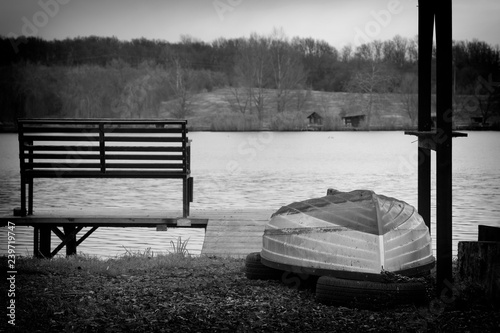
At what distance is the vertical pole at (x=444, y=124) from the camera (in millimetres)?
6453

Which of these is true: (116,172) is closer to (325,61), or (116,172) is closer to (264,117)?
(264,117)

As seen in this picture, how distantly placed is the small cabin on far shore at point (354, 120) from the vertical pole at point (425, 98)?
310 ft

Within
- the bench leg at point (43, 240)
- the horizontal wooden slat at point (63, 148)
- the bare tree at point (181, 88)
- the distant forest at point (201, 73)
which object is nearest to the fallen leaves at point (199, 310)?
the horizontal wooden slat at point (63, 148)

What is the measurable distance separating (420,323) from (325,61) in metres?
131

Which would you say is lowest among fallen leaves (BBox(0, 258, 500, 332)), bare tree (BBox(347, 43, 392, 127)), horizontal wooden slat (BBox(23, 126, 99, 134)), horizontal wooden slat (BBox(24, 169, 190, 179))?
fallen leaves (BBox(0, 258, 500, 332))

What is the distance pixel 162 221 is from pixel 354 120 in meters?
92.6

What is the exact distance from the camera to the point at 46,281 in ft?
24.1

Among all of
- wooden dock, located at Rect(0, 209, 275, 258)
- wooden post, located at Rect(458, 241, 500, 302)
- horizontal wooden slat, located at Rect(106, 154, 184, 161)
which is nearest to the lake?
wooden dock, located at Rect(0, 209, 275, 258)

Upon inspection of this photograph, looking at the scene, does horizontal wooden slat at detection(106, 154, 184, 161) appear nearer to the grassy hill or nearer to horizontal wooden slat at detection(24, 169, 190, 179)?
horizontal wooden slat at detection(24, 169, 190, 179)

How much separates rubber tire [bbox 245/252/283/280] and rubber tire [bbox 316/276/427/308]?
1.15m

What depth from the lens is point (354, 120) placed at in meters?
103

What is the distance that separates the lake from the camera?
15.8 metres

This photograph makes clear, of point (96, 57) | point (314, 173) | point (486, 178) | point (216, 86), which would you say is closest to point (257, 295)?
point (486, 178)

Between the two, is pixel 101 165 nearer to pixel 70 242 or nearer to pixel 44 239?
pixel 44 239
